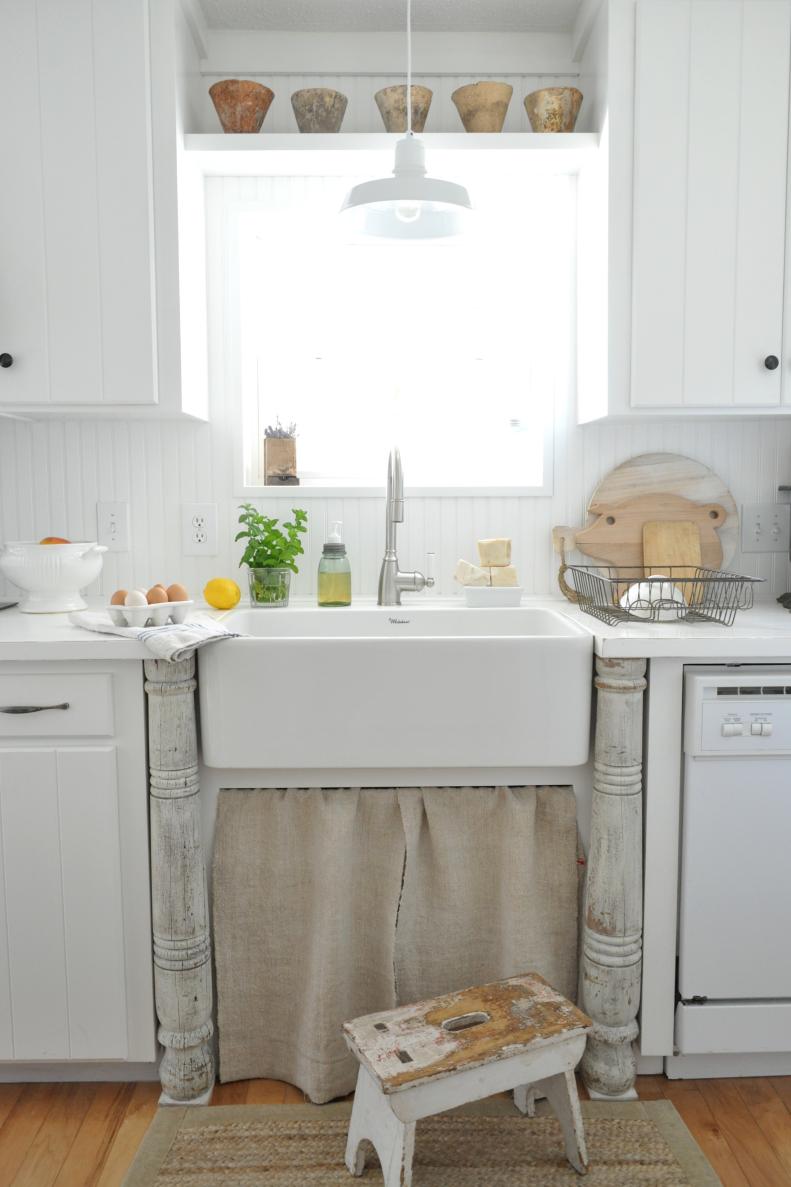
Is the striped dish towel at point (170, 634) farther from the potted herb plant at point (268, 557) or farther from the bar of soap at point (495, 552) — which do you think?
the bar of soap at point (495, 552)

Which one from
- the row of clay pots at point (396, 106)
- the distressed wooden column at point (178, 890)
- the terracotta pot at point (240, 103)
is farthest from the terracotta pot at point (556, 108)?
the distressed wooden column at point (178, 890)

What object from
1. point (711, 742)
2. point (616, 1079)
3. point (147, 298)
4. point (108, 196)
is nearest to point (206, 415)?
point (147, 298)

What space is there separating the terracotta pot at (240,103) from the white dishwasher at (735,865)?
1551 millimetres

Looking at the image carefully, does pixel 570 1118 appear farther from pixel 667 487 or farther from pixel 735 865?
pixel 667 487

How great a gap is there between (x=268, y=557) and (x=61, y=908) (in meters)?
0.87

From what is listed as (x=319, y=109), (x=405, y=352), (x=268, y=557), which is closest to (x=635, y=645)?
(x=268, y=557)

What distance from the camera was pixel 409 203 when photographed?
1.84 m

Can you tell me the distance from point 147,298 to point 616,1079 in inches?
71.2

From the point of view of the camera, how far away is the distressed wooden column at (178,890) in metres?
1.74

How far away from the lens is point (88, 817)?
1.79 m

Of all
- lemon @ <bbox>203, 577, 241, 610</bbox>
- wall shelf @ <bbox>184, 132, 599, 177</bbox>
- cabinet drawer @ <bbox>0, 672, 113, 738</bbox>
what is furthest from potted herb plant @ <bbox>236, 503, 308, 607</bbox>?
wall shelf @ <bbox>184, 132, 599, 177</bbox>

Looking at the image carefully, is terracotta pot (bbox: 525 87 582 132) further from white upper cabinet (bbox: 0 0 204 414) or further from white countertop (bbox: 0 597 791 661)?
white countertop (bbox: 0 597 791 661)

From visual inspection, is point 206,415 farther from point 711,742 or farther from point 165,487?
point 711,742

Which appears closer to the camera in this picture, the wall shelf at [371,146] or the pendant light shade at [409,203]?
the pendant light shade at [409,203]
